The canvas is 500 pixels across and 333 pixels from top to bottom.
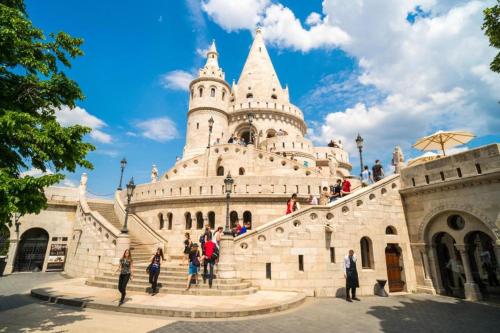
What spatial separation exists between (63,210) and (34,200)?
716 inches

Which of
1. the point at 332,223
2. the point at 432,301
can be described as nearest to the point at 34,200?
the point at 332,223

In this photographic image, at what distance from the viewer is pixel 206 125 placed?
1230 inches

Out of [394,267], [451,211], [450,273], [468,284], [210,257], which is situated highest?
[451,211]

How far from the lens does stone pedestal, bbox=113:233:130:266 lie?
1302 centimetres

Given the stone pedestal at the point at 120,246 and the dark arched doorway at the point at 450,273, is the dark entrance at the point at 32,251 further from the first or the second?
the dark arched doorway at the point at 450,273

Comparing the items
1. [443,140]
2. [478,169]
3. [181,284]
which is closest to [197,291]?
[181,284]

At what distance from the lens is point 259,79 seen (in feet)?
131

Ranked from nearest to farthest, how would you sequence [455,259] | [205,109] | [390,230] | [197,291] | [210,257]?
1. [197,291]
2. [210,257]
3. [455,259]
4. [390,230]
5. [205,109]

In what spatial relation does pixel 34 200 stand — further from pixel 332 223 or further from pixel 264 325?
pixel 332 223

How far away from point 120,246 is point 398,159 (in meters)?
15.1


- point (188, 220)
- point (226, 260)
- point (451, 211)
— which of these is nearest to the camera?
point (226, 260)

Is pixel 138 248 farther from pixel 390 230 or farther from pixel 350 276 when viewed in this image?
pixel 390 230

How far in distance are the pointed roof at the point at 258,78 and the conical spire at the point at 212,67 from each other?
17.0ft

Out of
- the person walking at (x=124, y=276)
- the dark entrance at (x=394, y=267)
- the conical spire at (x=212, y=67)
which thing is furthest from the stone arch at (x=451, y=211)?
the conical spire at (x=212, y=67)
